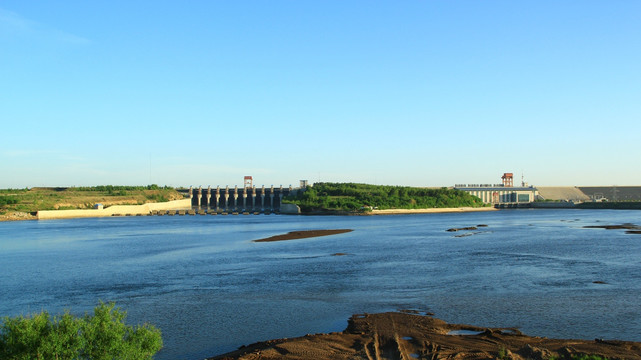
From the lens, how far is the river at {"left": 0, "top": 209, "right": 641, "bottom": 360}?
2478cm

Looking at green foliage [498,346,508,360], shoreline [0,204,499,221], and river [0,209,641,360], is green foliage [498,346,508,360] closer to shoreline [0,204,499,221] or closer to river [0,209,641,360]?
river [0,209,641,360]

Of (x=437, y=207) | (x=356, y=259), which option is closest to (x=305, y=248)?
(x=356, y=259)

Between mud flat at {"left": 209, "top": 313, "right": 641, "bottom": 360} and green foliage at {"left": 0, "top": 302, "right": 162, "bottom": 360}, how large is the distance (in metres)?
3.98

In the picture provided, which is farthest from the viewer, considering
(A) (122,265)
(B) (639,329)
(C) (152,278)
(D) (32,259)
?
(D) (32,259)

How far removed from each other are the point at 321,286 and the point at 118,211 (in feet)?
480

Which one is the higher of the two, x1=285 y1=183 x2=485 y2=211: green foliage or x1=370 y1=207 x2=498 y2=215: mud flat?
x1=285 y1=183 x2=485 y2=211: green foliage

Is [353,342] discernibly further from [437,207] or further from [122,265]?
[437,207]

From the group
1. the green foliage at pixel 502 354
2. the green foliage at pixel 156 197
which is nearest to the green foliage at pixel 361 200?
the green foliage at pixel 156 197

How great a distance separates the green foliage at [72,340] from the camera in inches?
588

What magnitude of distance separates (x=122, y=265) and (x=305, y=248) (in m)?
21.6

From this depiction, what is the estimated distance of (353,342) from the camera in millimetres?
21078

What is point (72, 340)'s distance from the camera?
1566 centimetres

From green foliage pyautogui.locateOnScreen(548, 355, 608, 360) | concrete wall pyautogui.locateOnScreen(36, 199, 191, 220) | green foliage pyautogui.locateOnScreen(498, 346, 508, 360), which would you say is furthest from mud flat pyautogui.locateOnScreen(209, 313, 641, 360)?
concrete wall pyautogui.locateOnScreen(36, 199, 191, 220)

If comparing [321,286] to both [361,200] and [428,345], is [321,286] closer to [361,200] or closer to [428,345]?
[428,345]
